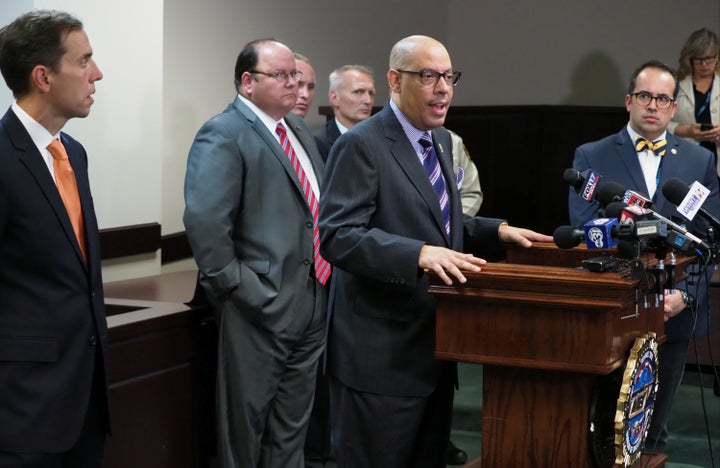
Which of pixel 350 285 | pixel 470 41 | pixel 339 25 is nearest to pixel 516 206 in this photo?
pixel 339 25

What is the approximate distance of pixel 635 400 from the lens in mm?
2420

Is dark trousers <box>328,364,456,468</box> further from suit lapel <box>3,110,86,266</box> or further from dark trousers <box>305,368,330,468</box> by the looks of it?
dark trousers <box>305,368,330,468</box>

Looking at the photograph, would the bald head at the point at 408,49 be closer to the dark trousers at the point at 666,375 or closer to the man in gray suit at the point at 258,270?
the man in gray suit at the point at 258,270

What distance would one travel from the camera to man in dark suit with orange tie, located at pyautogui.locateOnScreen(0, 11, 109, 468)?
2361 mm

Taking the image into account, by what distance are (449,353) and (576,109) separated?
514cm

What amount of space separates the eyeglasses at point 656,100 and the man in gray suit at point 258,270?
1.16 metres

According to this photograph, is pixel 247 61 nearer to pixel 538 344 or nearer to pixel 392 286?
pixel 392 286

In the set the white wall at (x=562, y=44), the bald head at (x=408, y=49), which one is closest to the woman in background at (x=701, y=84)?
the white wall at (x=562, y=44)

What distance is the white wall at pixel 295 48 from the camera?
4234 mm

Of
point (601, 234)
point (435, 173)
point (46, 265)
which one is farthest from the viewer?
point (435, 173)

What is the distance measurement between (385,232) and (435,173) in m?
0.30

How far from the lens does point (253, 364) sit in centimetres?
358

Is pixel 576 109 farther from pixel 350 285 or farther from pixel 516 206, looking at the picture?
pixel 350 285

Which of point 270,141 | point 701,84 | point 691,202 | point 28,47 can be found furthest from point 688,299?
point 701,84
